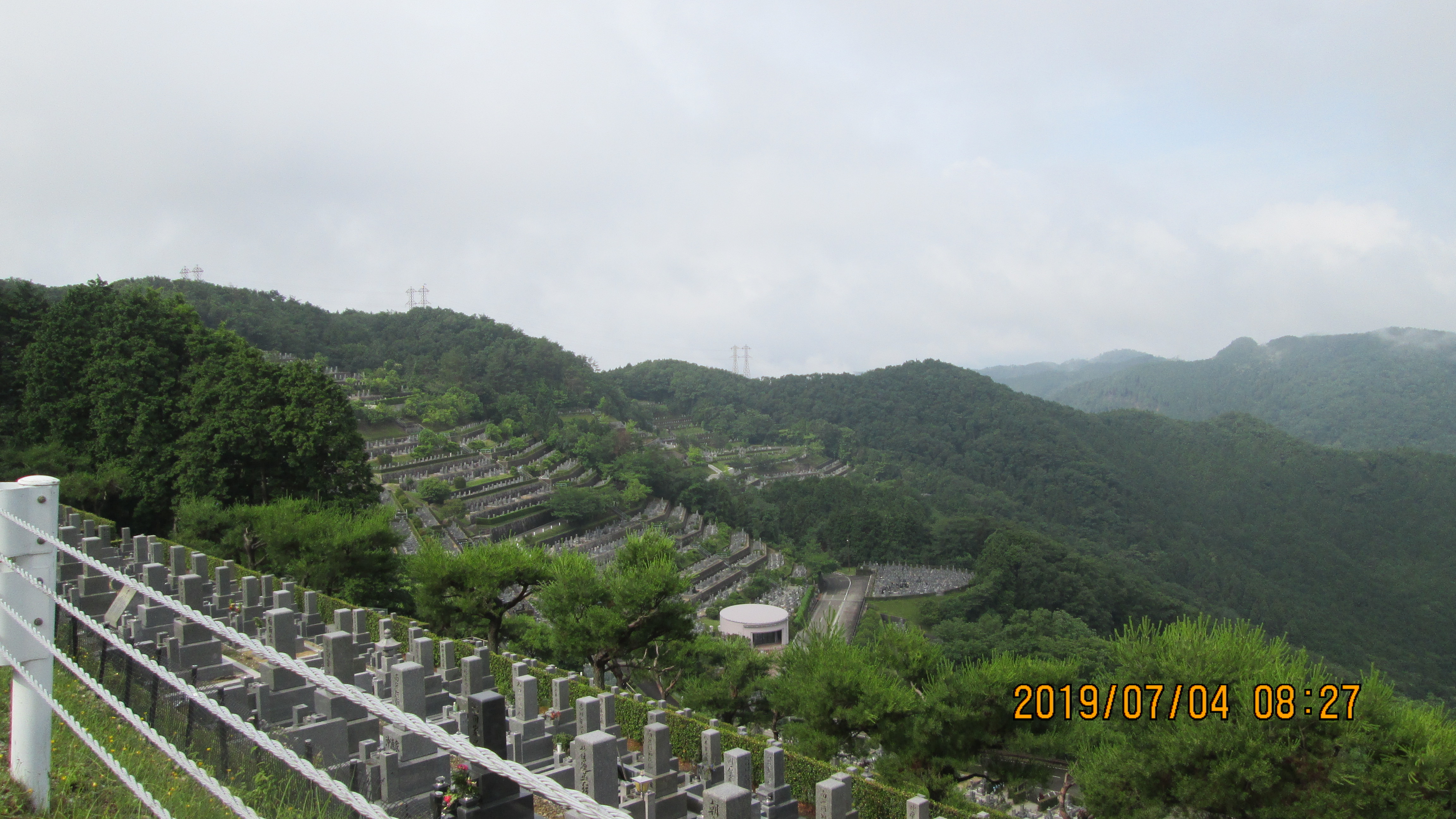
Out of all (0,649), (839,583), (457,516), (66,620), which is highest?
(0,649)

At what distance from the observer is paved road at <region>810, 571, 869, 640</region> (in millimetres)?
38656

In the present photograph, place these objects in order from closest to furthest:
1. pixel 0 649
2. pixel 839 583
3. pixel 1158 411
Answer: pixel 0 649
pixel 839 583
pixel 1158 411

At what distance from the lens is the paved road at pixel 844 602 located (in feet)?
127

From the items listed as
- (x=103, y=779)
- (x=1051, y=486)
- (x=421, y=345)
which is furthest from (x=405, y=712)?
(x=1051, y=486)

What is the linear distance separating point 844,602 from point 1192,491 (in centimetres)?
5739

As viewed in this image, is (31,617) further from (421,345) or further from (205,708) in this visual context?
(421,345)

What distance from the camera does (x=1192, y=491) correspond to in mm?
82625

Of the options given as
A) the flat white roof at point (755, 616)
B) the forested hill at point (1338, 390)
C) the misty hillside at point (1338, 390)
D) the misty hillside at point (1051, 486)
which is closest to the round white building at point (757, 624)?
the flat white roof at point (755, 616)

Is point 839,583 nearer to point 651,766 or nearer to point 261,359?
point 261,359

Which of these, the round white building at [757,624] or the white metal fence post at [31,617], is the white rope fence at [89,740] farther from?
the round white building at [757,624]

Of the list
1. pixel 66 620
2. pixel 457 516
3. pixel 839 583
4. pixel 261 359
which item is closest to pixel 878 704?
pixel 66 620

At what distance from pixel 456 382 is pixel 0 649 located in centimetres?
5465

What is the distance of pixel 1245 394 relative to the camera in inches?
6575
